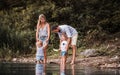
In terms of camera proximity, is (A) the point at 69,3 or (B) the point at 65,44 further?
(A) the point at 69,3

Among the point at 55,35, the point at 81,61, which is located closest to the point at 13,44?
the point at 55,35

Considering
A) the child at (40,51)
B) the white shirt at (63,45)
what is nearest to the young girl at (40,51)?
A: the child at (40,51)

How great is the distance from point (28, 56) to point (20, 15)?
263 inches

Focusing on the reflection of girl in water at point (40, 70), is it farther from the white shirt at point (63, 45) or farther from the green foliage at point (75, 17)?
the green foliage at point (75, 17)

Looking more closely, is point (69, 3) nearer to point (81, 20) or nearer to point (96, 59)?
point (81, 20)

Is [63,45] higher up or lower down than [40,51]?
higher up

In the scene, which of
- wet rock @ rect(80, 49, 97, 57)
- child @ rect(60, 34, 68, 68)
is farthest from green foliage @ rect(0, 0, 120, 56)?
child @ rect(60, 34, 68, 68)

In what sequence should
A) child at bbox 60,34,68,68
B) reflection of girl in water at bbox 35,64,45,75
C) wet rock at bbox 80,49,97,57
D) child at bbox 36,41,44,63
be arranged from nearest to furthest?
Result: reflection of girl in water at bbox 35,64,45,75, child at bbox 60,34,68,68, child at bbox 36,41,44,63, wet rock at bbox 80,49,97,57

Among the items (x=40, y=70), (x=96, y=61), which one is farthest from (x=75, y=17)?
(x=40, y=70)

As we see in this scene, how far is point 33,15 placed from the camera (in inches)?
1144

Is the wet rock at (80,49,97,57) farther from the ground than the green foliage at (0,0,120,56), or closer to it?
closer to it

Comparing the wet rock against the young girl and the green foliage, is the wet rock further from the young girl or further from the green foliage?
the young girl

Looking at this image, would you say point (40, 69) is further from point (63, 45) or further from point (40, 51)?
point (63, 45)

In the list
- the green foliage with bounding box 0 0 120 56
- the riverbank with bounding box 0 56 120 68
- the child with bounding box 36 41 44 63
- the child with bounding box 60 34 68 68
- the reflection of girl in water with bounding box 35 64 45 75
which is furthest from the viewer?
the green foliage with bounding box 0 0 120 56
